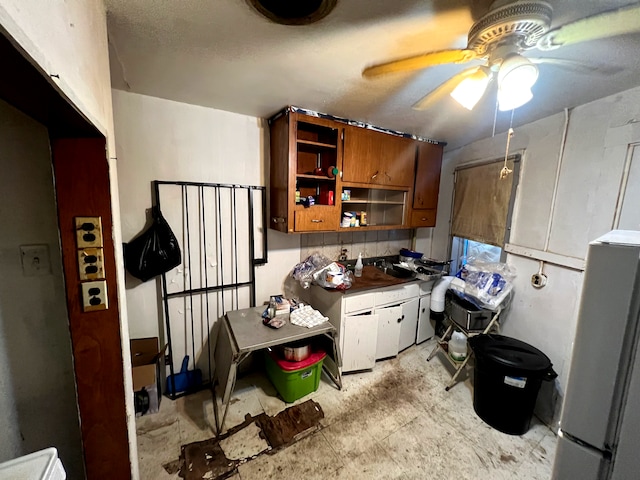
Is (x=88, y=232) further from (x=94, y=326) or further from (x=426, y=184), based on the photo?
(x=426, y=184)

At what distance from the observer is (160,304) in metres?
1.86

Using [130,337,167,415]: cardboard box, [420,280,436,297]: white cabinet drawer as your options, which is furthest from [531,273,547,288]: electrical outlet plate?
[130,337,167,415]: cardboard box

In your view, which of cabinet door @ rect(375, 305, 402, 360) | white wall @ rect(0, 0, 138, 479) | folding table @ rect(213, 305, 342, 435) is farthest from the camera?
cabinet door @ rect(375, 305, 402, 360)

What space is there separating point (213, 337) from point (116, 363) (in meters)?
1.19

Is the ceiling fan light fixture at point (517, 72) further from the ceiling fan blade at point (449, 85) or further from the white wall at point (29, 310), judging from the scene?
the white wall at point (29, 310)

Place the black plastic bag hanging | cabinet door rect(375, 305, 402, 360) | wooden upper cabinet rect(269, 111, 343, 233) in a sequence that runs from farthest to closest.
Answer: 1. cabinet door rect(375, 305, 402, 360)
2. wooden upper cabinet rect(269, 111, 343, 233)
3. the black plastic bag hanging

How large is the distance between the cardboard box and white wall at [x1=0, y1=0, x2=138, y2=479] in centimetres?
75

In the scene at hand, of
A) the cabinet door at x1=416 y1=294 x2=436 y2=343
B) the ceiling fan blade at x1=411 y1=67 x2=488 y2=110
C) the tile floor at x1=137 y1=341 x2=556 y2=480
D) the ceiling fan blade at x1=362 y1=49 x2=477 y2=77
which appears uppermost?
the ceiling fan blade at x1=362 y1=49 x2=477 y2=77

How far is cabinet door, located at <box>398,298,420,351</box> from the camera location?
2438 millimetres

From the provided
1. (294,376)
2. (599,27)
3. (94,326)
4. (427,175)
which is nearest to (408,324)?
(294,376)

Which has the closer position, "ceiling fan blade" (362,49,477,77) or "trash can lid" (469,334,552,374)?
"ceiling fan blade" (362,49,477,77)

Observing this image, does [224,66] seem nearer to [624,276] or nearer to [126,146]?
[126,146]

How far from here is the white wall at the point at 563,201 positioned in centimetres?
150

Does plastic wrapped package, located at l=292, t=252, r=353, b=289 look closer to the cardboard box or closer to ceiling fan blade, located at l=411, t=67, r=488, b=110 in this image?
the cardboard box
